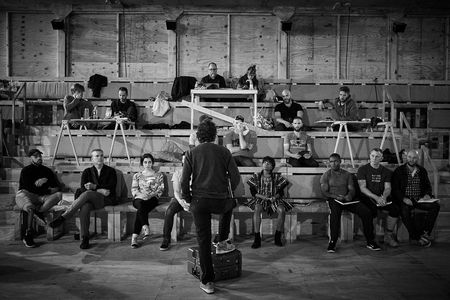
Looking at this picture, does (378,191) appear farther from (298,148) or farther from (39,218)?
(39,218)

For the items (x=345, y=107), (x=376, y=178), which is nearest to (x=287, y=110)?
(x=345, y=107)

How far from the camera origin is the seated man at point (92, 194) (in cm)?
531

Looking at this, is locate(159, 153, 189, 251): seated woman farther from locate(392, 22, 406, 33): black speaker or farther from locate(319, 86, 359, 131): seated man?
locate(392, 22, 406, 33): black speaker

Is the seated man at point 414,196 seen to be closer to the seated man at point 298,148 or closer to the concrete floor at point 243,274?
the concrete floor at point 243,274

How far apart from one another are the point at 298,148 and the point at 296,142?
0.10 metres

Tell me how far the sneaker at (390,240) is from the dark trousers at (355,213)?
27cm

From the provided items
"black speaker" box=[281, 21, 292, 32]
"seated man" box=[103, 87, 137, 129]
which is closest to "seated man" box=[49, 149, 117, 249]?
"seated man" box=[103, 87, 137, 129]

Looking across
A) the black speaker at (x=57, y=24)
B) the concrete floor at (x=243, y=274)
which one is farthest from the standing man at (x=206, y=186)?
the black speaker at (x=57, y=24)

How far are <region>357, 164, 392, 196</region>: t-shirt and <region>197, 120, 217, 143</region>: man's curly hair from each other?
8.88 feet

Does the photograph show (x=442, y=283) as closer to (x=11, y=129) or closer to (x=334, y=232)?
(x=334, y=232)

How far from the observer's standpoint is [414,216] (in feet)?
18.1

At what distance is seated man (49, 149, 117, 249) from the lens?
531 cm

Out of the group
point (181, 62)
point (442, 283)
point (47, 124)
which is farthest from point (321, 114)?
point (47, 124)

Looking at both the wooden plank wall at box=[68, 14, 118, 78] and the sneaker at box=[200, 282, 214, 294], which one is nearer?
the sneaker at box=[200, 282, 214, 294]
